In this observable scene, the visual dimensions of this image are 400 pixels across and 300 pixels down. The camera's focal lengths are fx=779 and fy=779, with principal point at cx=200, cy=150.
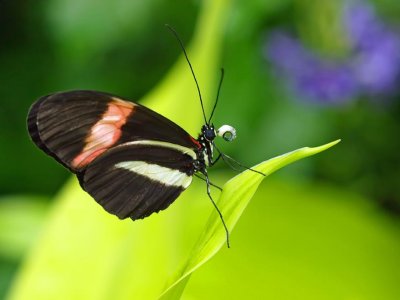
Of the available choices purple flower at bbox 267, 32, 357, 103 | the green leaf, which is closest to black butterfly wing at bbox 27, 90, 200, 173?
the green leaf

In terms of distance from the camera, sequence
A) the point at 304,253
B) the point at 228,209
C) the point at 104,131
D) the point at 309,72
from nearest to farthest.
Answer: the point at 228,209, the point at 104,131, the point at 304,253, the point at 309,72

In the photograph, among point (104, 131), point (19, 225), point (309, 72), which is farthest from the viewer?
point (309, 72)

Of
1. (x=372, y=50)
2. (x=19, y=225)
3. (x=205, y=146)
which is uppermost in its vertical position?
(x=205, y=146)

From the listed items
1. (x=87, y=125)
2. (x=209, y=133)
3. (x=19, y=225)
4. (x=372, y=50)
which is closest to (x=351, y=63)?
(x=372, y=50)

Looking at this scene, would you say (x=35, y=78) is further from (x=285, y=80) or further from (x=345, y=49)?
(x=345, y=49)

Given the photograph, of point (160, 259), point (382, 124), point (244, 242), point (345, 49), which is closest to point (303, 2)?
point (345, 49)

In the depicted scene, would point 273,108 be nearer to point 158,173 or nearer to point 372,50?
point 372,50
